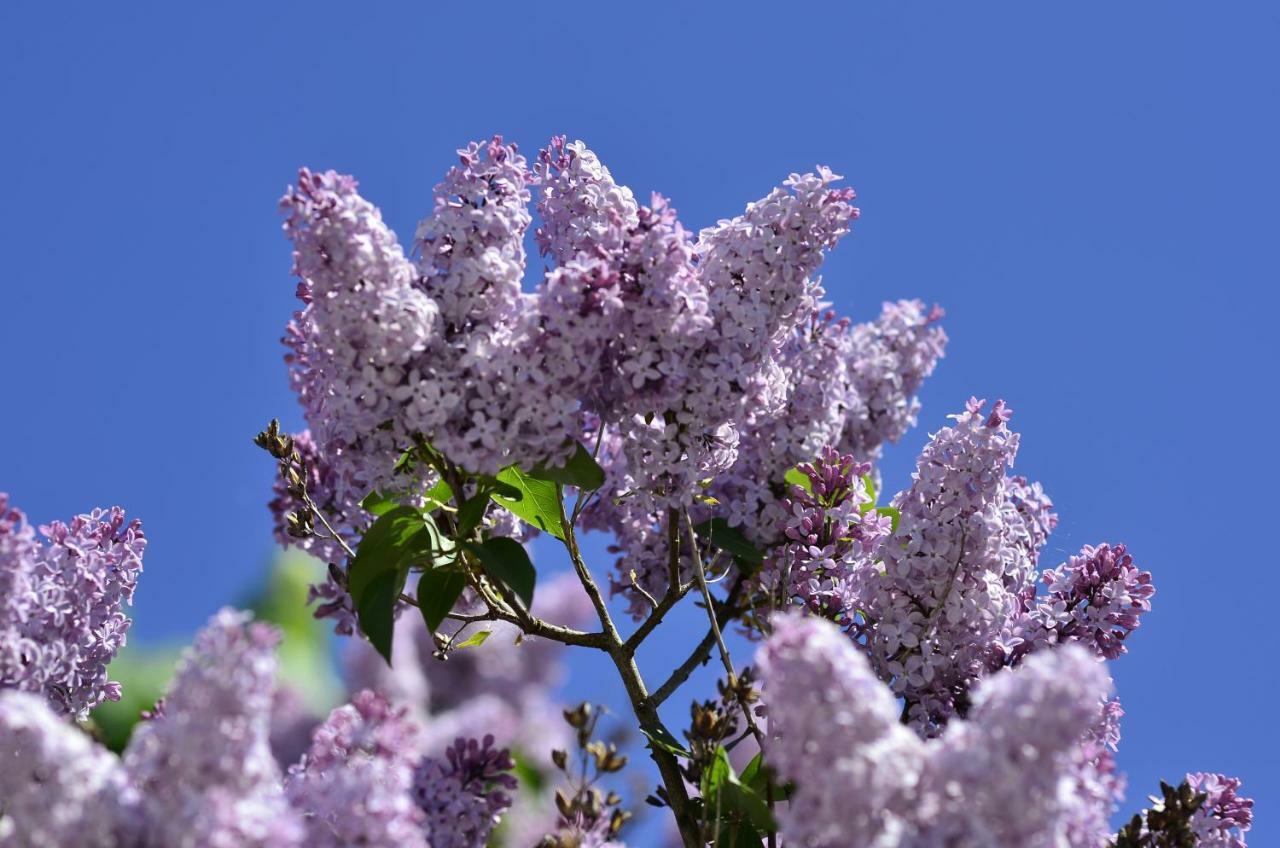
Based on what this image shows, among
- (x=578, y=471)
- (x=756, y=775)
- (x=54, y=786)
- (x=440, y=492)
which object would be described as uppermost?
(x=440, y=492)

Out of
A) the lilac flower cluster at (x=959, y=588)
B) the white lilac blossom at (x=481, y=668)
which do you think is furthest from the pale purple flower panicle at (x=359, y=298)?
the white lilac blossom at (x=481, y=668)

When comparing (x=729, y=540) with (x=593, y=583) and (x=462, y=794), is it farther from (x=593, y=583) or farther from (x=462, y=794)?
(x=462, y=794)

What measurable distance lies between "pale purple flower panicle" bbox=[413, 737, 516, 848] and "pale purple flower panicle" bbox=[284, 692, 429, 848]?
6 centimetres

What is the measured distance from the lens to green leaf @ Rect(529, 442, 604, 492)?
293 centimetres

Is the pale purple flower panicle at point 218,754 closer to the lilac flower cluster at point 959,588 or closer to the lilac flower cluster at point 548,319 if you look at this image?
the lilac flower cluster at point 548,319

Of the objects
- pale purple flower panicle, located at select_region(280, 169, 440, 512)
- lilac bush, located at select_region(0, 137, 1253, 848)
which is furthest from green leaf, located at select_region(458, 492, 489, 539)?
pale purple flower panicle, located at select_region(280, 169, 440, 512)

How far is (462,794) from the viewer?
105 inches

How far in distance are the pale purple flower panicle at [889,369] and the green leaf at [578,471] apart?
1.93 m

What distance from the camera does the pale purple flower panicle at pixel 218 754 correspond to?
2006 millimetres

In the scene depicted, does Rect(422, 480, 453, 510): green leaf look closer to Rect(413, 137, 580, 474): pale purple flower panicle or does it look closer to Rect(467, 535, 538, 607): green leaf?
Rect(467, 535, 538, 607): green leaf

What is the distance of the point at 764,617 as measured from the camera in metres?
3.40

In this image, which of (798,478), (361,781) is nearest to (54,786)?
(361,781)

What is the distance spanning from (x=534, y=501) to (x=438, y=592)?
0.46 meters

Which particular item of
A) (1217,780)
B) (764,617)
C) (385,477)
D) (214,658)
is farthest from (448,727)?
(214,658)
